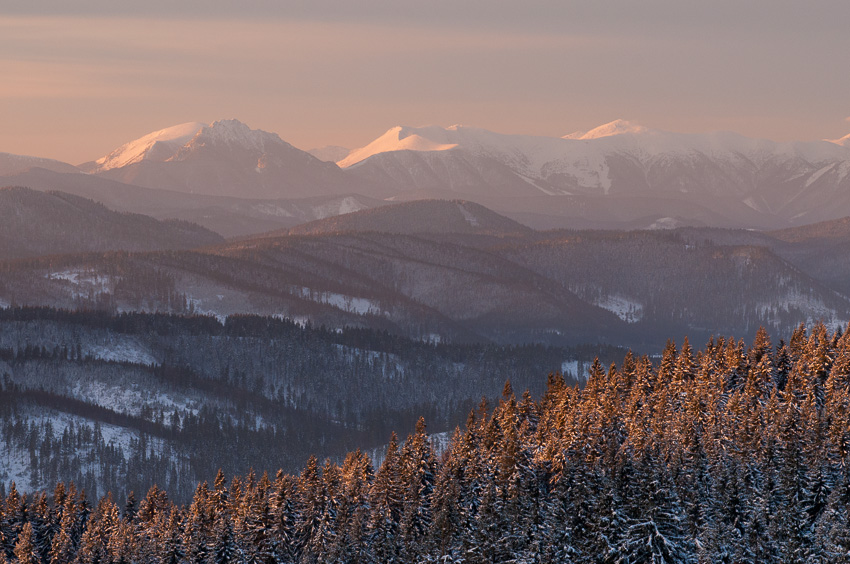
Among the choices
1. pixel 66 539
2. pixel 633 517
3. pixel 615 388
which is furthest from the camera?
pixel 615 388

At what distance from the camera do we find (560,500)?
107 m

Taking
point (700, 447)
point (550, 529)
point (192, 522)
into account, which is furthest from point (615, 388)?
point (192, 522)

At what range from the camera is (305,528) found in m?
112

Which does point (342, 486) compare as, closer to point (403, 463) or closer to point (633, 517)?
point (403, 463)

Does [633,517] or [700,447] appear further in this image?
[700,447]

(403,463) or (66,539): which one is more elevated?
(403,463)

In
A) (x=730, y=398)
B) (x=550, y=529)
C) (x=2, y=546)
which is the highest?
(x=730, y=398)

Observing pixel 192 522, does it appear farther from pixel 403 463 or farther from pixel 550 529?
pixel 550 529

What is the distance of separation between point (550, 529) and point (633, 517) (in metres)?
7.08

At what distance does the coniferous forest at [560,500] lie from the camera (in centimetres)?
10181

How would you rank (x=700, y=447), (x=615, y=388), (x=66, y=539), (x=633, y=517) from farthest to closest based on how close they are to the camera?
1. (x=615, y=388)
2. (x=66, y=539)
3. (x=700, y=447)
4. (x=633, y=517)

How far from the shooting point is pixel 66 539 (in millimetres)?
121938

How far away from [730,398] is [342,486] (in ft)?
131

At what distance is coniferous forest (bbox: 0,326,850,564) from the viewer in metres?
102
